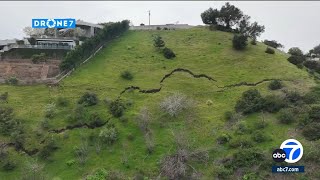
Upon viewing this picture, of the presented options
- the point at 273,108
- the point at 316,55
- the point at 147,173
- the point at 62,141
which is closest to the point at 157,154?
the point at 147,173

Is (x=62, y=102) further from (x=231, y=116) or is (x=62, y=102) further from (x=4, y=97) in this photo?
(x=231, y=116)

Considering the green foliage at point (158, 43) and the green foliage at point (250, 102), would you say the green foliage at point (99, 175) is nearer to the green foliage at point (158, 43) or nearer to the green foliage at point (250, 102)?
the green foliage at point (250, 102)

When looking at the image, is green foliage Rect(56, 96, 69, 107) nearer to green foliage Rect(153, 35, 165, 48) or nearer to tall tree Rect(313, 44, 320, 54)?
green foliage Rect(153, 35, 165, 48)

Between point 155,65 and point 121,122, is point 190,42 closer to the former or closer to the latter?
point 155,65

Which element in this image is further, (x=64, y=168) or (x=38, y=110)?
(x=38, y=110)

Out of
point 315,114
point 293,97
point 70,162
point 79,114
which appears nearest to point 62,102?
→ point 79,114

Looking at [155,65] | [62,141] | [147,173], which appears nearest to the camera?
[147,173]
